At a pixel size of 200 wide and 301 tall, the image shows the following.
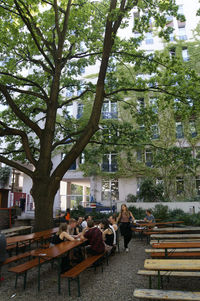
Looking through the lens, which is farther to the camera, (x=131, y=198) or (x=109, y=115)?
(x=109, y=115)

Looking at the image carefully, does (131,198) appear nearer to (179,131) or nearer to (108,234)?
(179,131)

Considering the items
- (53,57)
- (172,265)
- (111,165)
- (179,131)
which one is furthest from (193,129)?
(172,265)

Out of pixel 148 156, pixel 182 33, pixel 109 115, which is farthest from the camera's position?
pixel 182 33

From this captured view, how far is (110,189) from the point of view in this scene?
2220cm

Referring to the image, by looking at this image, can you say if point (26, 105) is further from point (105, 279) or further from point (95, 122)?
point (105, 279)

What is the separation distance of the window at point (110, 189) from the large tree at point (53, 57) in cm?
1030

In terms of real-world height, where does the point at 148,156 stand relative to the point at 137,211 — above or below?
above

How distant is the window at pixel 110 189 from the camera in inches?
867

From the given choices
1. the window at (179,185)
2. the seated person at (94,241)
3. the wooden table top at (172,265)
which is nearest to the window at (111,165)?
the window at (179,185)

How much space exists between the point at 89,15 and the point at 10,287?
11.7 metres

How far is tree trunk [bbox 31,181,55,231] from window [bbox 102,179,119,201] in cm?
1429

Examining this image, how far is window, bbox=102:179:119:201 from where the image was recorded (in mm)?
22027

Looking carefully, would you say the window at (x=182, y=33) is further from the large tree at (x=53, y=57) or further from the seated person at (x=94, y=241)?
the seated person at (x=94, y=241)

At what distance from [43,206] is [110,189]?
14.7 m
